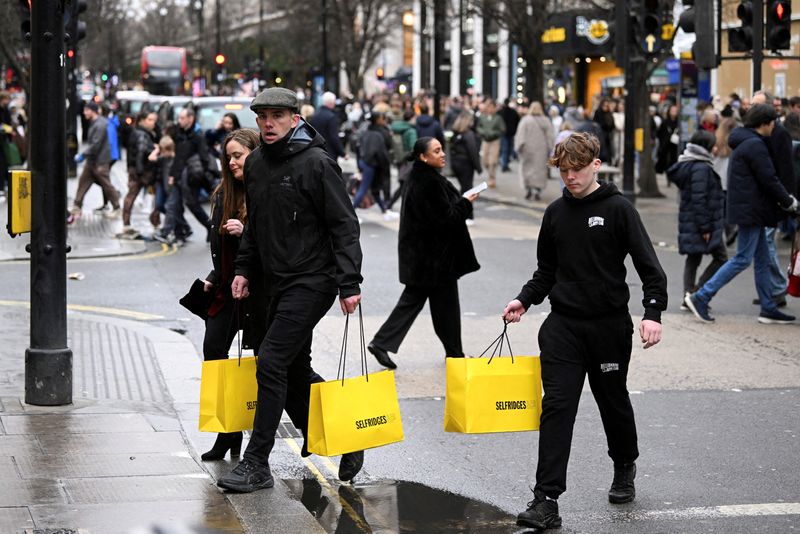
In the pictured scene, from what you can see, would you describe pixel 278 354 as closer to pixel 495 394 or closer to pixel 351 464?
pixel 351 464

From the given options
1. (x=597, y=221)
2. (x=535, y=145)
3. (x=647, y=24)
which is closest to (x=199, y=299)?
(x=597, y=221)

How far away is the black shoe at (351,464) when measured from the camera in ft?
21.5

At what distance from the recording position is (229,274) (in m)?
7.04

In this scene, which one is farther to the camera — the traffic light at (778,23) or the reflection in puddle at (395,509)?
the traffic light at (778,23)

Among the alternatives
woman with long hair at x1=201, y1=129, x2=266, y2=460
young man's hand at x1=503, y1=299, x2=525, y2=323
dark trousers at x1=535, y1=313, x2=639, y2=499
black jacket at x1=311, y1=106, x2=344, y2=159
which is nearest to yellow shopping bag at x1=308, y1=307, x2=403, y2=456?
young man's hand at x1=503, y1=299, x2=525, y2=323

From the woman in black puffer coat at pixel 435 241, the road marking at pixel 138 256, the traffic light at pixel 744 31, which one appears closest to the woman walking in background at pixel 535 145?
the traffic light at pixel 744 31

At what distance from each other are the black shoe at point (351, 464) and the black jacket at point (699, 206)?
650 centimetres

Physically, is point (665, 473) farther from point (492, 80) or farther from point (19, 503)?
point (492, 80)

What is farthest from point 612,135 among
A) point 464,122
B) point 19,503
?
point 19,503

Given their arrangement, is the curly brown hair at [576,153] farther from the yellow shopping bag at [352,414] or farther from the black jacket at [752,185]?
the black jacket at [752,185]

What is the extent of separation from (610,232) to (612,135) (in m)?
24.5

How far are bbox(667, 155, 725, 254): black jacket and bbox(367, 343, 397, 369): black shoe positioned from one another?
3.71 meters

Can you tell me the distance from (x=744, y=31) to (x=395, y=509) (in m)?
13.4

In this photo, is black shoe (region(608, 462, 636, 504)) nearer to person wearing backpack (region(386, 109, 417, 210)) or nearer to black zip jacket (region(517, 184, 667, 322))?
black zip jacket (region(517, 184, 667, 322))
